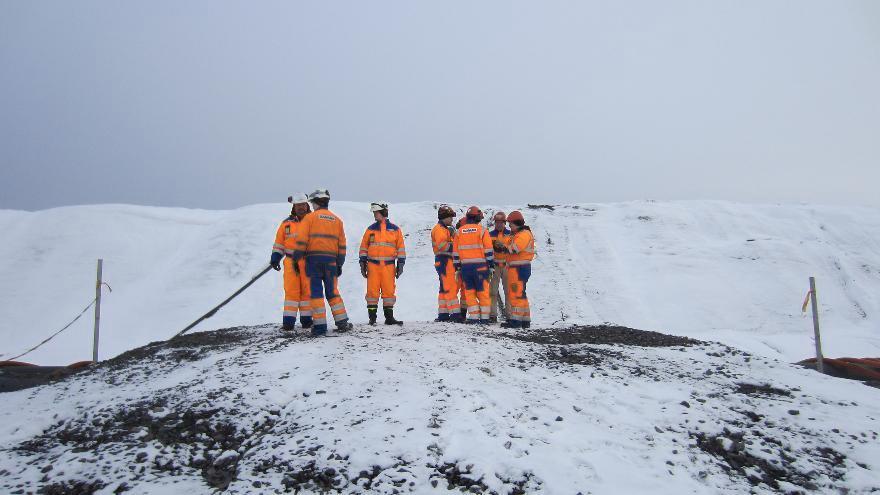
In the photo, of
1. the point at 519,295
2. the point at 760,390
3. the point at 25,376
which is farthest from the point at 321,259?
the point at 25,376

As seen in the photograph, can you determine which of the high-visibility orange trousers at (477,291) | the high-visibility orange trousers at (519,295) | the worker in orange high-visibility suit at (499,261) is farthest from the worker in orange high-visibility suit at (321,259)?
the worker in orange high-visibility suit at (499,261)

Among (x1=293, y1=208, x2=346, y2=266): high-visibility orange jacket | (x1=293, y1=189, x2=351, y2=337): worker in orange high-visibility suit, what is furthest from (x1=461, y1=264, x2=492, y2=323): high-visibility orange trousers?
(x1=293, y1=208, x2=346, y2=266): high-visibility orange jacket

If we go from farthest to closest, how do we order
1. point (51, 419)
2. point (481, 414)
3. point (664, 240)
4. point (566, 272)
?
1. point (664, 240)
2. point (566, 272)
3. point (51, 419)
4. point (481, 414)

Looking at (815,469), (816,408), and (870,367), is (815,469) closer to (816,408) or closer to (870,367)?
(816,408)

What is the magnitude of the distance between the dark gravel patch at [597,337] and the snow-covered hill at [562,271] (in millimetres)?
4089

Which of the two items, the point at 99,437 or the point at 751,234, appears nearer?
the point at 99,437

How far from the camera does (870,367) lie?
28.2 feet

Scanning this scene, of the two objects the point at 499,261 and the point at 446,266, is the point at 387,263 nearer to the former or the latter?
the point at 446,266

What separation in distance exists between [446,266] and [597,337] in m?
3.00

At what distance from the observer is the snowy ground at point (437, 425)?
3.67 meters

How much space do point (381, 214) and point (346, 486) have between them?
5913 mm

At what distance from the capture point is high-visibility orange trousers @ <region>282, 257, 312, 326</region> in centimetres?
791

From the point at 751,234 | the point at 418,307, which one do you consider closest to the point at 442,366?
the point at 418,307

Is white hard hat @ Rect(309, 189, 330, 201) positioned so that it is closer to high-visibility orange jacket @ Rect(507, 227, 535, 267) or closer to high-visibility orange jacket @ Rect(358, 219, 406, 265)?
high-visibility orange jacket @ Rect(358, 219, 406, 265)
